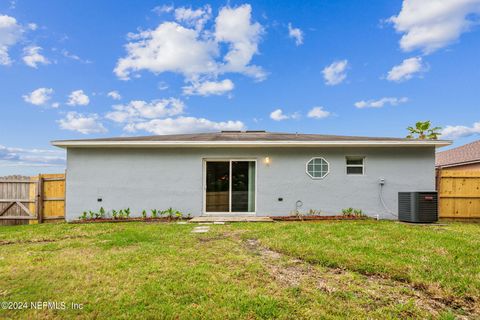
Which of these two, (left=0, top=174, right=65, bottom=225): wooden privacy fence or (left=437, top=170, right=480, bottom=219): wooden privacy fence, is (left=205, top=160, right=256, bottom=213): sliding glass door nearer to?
(left=0, top=174, right=65, bottom=225): wooden privacy fence

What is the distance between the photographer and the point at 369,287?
312 centimetres

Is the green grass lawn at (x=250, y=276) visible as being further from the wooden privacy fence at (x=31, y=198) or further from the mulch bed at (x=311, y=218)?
the wooden privacy fence at (x=31, y=198)

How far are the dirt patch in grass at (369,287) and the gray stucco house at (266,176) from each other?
4793mm

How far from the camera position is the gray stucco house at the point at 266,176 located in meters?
8.65

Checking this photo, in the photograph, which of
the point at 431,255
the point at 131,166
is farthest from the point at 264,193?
the point at 431,255

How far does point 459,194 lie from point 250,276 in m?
8.93

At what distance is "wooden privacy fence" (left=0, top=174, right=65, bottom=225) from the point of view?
8.85 m

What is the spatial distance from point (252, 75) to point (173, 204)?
1036 centimetres

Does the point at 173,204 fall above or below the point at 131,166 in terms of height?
below

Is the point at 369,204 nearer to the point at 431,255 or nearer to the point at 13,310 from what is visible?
the point at 431,255

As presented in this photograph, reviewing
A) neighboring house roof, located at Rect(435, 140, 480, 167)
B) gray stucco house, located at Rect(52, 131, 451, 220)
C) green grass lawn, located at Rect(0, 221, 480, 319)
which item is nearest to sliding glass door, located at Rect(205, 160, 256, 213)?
gray stucco house, located at Rect(52, 131, 451, 220)

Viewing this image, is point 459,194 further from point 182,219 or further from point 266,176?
point 182,219

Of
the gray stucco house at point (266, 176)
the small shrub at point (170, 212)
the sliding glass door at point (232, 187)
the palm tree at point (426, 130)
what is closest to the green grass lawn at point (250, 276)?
the small shrub at point (170, 212)

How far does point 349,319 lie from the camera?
95.0 inches
